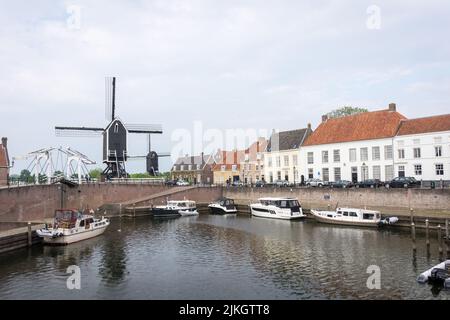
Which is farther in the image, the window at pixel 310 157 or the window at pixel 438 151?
the window at pixel 310 157

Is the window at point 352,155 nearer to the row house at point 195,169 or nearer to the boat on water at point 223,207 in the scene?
the boat on water at point 223,207

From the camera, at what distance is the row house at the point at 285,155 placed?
246 ft

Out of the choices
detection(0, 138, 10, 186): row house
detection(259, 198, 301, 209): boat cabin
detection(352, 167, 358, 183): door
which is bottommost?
detection(259, 198, 301, 209): boat cabin

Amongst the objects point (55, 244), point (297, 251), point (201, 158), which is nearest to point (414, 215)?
point (297, 251)

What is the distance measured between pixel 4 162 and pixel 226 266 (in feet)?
160

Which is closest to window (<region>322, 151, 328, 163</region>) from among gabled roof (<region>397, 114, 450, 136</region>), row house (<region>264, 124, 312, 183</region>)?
row house (<region>264, 124, 312, 183</region>)

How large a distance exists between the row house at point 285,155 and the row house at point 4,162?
1791 inches

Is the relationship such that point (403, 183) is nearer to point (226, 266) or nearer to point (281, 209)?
point (281, 209)

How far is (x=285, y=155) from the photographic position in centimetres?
7750

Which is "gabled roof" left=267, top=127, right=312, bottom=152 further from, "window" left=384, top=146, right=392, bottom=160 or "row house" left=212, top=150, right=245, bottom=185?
"window" left=384, top=146, right=392, bottom=160

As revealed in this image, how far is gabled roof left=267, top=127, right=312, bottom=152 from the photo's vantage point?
250 feet

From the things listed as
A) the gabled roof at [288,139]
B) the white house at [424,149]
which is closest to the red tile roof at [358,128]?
the white house at [424,149]

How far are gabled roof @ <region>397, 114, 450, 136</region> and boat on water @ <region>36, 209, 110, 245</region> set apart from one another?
42738mm
